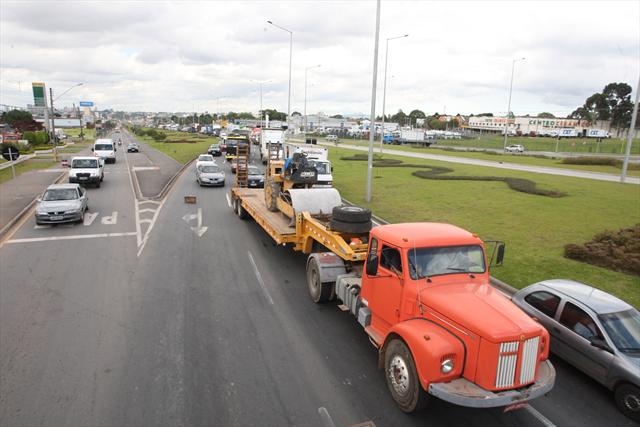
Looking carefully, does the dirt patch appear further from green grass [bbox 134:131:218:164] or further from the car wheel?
green grass [bbox 134:131:218:164]

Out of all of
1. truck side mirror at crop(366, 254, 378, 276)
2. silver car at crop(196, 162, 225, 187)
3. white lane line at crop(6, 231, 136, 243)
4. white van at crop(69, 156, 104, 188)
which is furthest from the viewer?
silver car at crop(196, 162, 225, 187)

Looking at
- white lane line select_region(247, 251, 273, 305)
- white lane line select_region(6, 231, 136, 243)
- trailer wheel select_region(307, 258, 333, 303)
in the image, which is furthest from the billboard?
trailer wheel select_region(307, 258, 333, 303)

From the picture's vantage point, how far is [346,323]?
9188mm

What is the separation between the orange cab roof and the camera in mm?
6875

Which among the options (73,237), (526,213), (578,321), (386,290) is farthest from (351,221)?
(526,213)

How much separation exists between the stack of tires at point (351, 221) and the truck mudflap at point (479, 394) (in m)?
4.45

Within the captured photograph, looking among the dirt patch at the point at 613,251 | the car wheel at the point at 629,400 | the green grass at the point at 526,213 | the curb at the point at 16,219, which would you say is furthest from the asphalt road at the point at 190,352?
the dirt patch at the point at 613,251

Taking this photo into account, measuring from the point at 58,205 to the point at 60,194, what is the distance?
4.28 feet

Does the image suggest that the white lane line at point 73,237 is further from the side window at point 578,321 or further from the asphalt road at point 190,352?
the side window at point 578,321

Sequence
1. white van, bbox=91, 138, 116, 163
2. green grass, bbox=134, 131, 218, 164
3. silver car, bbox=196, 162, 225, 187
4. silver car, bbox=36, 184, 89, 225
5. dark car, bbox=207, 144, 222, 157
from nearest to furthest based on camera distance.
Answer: silver car, bbox=36, 184, 89, 225
silver car, bbox=196, 162, 225, 187
white van, bbox=91, 138, 116, 163
green grass, bbox=134, 131, 218, 164
dark car, bbox=207, 144, 222, 157

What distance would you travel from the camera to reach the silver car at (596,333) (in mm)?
6578

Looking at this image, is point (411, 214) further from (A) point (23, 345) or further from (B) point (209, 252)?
(A) point (23, 345)

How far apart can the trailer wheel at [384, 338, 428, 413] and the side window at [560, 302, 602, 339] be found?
3.46m

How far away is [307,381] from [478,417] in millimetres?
2721
